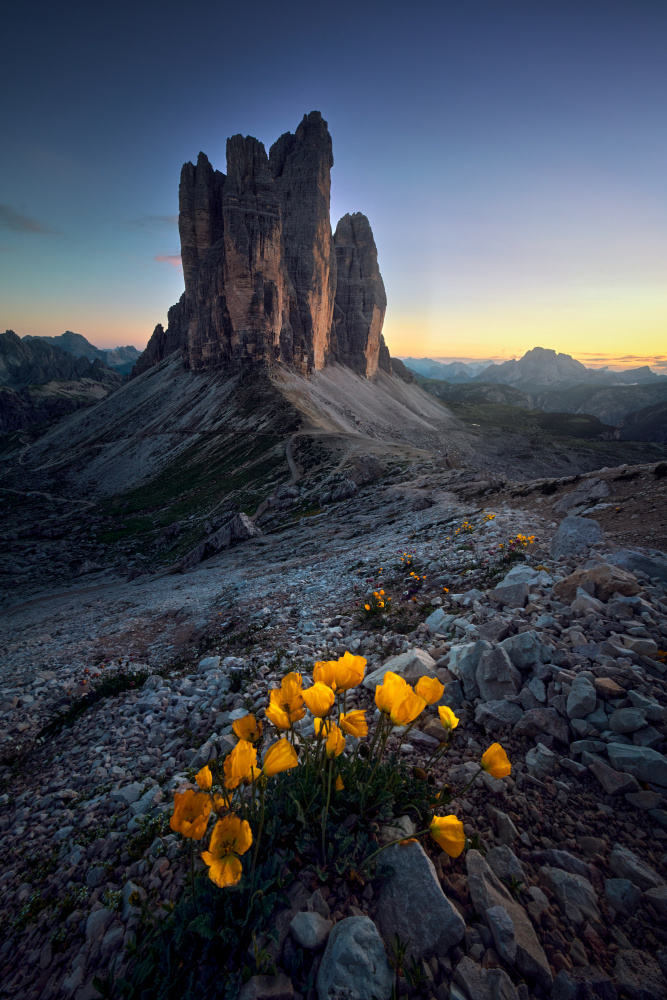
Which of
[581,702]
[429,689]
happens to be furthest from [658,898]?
[429,689]

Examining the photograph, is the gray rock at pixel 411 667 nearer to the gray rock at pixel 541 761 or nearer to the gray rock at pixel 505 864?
the gray rock at pixel 541 761

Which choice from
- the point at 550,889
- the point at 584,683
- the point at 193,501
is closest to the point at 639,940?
the point at 550,889

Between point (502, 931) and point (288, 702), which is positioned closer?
point (502, 931)

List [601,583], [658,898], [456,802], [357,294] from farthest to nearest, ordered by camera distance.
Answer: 1. [357,294]
2. [601,583]
3. [456,802]
4. [658,898]

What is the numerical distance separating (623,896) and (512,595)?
4.05 metres

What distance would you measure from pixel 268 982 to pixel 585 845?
235 centimetres

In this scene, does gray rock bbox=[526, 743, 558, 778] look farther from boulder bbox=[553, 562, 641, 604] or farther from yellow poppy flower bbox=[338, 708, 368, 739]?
boulder bbox=[553, 562, 641, 604]

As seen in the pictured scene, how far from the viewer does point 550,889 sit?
253 centimetres

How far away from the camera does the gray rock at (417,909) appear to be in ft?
7.59

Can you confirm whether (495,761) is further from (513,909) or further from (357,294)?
(357,294)

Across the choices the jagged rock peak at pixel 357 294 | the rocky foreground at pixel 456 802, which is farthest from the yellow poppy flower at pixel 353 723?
the jagged rock peak at pixel 357 294

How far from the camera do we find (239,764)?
232 cm

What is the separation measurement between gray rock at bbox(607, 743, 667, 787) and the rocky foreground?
0.04ft

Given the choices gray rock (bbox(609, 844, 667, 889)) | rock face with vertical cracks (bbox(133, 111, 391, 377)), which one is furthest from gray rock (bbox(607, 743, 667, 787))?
rock face with vertical cracks (bbox(133, 111, 391, 377))
